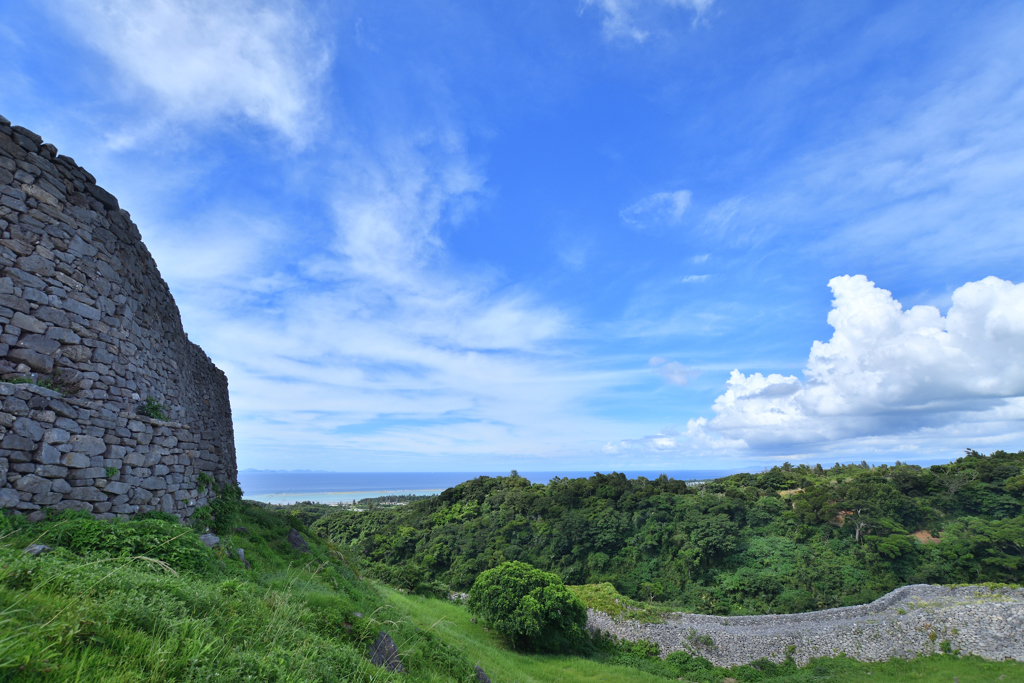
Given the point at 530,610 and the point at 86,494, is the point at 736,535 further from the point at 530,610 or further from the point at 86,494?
the point at 86,494

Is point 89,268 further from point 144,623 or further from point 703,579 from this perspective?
point 703,579

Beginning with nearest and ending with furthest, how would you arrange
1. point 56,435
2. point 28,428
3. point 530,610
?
point 28,428 → point 56,435 → point 530,610

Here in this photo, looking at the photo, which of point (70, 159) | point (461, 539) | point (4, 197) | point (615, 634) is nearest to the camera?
point (4, 197)

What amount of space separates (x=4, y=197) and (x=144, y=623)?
6.59 metres

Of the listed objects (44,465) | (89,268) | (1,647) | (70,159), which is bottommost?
(1,647)

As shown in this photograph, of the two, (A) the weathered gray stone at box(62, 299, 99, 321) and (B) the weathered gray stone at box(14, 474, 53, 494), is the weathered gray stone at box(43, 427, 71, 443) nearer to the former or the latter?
(B) the weathered gray stone at box(14, 474, 53, 494)

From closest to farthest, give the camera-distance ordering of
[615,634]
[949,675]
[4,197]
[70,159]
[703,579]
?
[4,197] < [70,159] < [949,675] < [615,634] < [703,579]

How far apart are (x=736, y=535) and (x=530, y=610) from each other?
20.3 metres

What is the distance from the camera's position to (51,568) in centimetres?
354

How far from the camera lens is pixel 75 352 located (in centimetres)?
645

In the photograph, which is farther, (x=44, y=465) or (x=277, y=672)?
(x=44, y=465)

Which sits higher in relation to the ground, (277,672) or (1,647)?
(1,647)

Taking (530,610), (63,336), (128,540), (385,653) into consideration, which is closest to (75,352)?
(63,336)

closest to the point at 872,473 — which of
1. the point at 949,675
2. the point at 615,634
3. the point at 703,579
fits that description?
the point at 703,579
